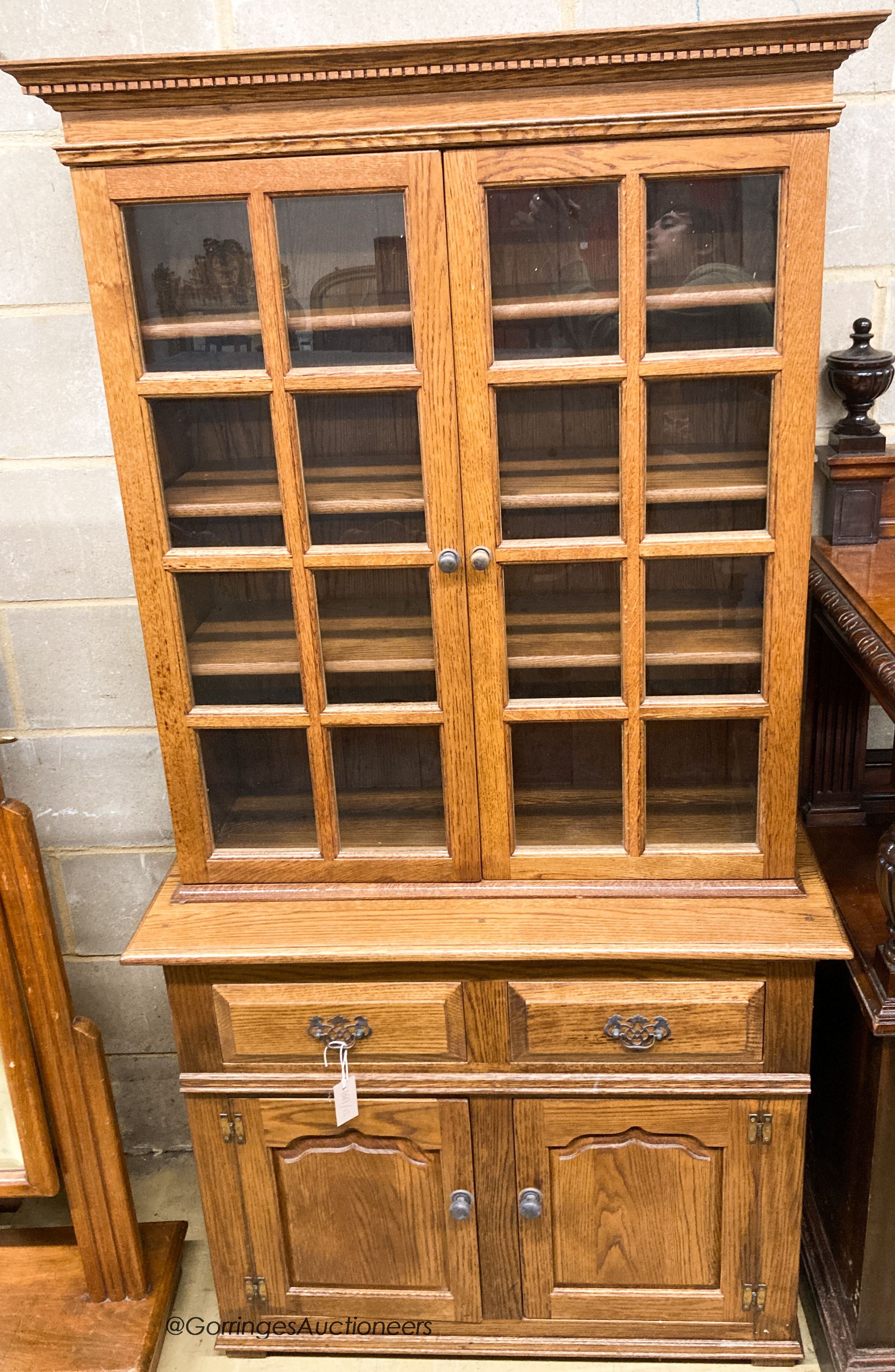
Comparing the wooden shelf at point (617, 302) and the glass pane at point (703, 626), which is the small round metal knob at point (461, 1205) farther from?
the wooden shelf at point (617, 302)

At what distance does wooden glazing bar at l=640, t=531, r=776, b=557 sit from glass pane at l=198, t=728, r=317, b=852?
560 millimetres

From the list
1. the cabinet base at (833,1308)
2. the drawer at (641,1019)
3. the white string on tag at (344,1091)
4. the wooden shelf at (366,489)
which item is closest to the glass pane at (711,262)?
the wooden shelf at (366,489)

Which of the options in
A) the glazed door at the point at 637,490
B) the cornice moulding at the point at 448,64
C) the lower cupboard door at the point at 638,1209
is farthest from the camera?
the lower cupboard door at the point at 638,1209

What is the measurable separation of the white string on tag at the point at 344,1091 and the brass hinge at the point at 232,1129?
0.53 ft

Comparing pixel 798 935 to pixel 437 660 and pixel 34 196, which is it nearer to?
pixel 437 660

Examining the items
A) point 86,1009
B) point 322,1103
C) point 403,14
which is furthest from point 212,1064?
point 403,14

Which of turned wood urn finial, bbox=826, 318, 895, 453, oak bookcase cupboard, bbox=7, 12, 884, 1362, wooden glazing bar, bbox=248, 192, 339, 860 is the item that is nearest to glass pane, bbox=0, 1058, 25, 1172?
oak bookcase cupboard, bbox=7, 12, 884, 1362

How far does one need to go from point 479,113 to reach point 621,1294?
5.54 feet

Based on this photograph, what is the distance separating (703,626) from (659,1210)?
89 centimetres

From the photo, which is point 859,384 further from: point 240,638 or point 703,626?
point 240,638

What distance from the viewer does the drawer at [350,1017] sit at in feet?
5.45

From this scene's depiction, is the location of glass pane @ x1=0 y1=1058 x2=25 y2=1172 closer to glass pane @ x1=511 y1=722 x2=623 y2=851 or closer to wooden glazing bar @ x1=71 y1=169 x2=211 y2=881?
wooden glazing bar @ x1=71 y1=169 x2=211 y2=881

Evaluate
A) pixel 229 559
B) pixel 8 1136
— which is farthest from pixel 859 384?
pixel 8 1136

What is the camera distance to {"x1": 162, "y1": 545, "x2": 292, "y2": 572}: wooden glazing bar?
5.07 feet
